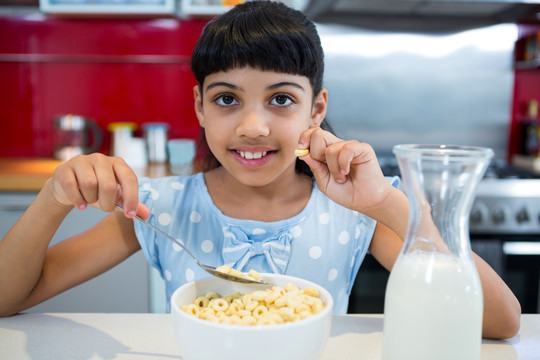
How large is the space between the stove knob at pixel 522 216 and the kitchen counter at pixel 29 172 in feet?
4.91

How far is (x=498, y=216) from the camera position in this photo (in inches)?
76.3

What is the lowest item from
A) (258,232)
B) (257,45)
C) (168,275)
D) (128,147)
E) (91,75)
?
(168,275)

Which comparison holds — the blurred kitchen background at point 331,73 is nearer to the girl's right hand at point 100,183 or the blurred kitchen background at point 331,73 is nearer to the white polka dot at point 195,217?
the white polka dot at point 195,217

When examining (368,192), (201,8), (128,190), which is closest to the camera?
(128,190)

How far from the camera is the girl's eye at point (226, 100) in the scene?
3.08 ft

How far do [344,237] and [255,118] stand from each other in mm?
361

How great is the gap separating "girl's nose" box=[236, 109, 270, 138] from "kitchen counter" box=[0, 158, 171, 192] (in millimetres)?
1211

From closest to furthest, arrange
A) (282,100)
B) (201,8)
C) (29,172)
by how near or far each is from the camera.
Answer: (282,100) → (29,172) → (201,8)

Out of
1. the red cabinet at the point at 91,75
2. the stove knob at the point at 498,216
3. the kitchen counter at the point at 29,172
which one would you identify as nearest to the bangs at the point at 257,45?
the kitchen counter at the point at 29,172

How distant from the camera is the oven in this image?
1.94 m

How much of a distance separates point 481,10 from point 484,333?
2.03 metres

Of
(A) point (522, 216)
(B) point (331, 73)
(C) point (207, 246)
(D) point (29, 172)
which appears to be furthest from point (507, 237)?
(D) point (29, 172)

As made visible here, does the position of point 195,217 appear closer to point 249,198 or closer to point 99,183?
point 249,198

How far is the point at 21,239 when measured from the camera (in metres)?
0.84
